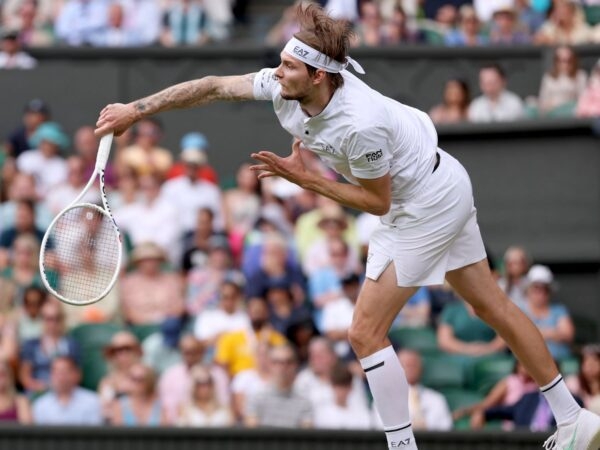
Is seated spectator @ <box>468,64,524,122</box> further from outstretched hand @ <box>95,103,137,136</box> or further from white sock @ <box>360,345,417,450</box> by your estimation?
outstretched hand @ <box>95,103,137,136</box>

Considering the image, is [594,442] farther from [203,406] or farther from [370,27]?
[370,27]

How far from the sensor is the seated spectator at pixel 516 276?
11570mm

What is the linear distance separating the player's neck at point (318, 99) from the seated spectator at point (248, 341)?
4292mm

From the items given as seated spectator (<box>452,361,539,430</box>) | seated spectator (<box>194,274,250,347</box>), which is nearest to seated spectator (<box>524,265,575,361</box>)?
seated spectator (<box>452,361,539,430</box>)

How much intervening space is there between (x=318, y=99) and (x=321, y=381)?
158 inches

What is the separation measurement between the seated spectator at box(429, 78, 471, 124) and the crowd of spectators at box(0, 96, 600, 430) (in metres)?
0.05

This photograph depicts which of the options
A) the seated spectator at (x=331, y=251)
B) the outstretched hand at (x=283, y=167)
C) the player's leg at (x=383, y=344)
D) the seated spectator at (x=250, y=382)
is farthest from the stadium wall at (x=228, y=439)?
the outstretched hand at (x=283, y=167)

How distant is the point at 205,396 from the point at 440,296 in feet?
7.63

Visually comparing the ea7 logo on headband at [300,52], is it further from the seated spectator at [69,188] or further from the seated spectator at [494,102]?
the seated spectator at [494,102]

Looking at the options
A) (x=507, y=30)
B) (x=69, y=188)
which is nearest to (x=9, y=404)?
(x=69, y=188)

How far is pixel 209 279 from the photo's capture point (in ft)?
38.8

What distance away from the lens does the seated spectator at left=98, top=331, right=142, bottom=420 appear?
10.8 metres

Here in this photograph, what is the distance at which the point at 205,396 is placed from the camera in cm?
1056

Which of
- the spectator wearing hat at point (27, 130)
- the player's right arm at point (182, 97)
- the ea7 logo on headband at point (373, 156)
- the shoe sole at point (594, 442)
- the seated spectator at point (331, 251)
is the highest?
the player's right arm at point (182, 97)
